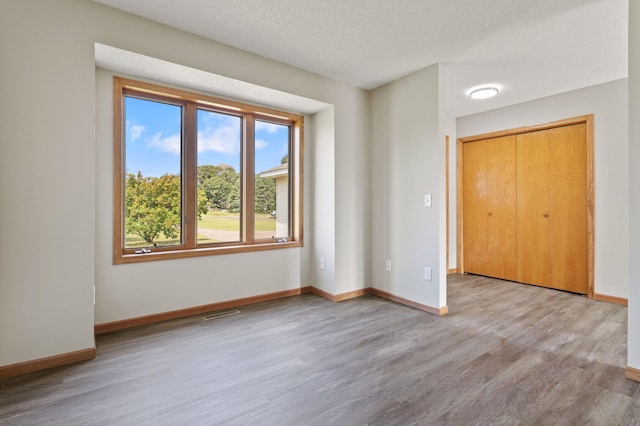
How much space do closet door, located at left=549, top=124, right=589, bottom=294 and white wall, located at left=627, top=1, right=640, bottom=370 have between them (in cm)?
224

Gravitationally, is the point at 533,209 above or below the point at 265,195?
below

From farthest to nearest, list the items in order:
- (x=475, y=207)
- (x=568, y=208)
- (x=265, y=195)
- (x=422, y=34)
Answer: (x=475, y=207) < (x=568, y=208) < (x=265, y=195) < (x=422, y=34)

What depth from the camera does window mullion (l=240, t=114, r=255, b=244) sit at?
11.8 ft

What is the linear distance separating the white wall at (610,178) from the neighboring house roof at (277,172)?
364cm

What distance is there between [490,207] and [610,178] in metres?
1.43

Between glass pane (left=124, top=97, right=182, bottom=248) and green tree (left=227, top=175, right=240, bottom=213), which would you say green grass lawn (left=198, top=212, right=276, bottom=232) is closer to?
green tree (left=227, top=175, right=240, bottom=213)

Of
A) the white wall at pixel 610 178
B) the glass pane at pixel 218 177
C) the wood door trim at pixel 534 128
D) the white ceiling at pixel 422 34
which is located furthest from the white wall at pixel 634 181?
the glass pane at pixel 218 177

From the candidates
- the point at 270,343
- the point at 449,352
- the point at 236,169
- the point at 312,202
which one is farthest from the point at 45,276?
the point at 449,352

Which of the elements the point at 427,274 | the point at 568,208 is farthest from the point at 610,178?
the point at 427,274

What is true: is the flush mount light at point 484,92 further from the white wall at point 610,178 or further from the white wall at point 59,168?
the white wall at point 59,168

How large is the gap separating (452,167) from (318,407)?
4.45 metres

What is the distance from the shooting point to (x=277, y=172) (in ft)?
12.8

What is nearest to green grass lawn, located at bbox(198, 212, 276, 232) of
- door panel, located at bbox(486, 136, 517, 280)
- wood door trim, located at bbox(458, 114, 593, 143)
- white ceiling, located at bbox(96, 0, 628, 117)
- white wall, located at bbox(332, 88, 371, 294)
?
white wall, located at bbox(332, 88, 371, 294)

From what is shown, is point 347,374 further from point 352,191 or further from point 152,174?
point 152,174
